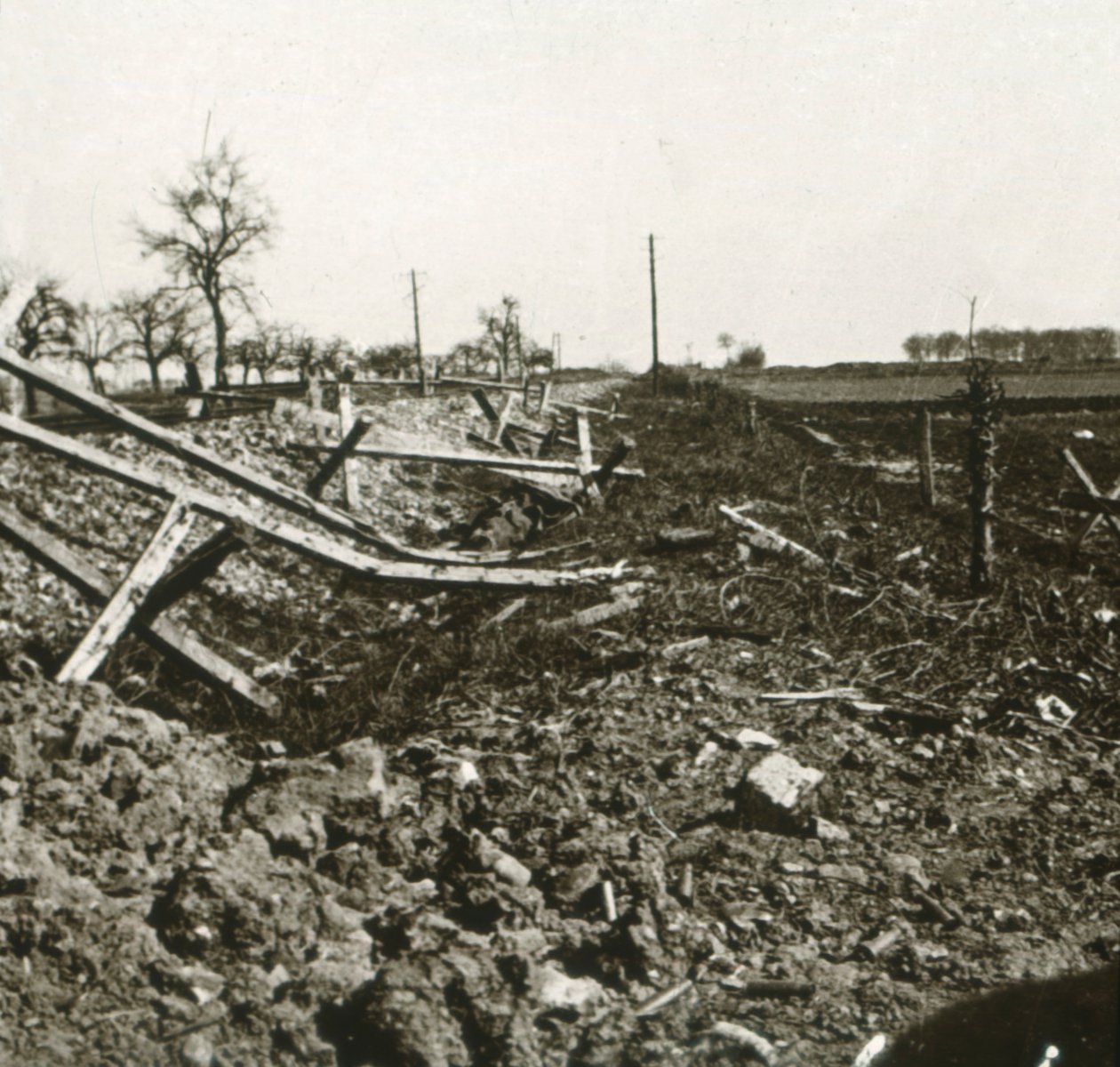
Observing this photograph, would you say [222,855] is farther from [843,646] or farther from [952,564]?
[952,564]

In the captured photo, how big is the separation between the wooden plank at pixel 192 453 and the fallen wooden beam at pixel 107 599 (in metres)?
0.75

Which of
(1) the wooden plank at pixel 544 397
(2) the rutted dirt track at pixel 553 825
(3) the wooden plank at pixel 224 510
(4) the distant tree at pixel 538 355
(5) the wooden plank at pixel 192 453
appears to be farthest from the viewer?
(4) the distant tree at pixel 538 355

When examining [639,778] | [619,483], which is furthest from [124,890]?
[619,483]

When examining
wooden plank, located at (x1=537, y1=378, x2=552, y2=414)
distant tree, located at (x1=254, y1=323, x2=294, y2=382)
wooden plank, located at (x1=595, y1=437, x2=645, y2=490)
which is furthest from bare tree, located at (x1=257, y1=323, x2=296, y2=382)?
wooden plank, located at (x1=595, y1=437, x2=645, y2=490)

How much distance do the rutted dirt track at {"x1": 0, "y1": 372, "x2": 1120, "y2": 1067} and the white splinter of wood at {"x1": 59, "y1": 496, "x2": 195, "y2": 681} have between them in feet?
0.88

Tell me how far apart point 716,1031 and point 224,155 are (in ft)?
133

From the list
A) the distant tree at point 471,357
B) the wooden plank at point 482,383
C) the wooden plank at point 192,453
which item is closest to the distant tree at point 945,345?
the wooden plank at point 482,383

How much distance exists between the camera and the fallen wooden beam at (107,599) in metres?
4.55

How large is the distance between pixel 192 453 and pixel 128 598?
1.24 meters

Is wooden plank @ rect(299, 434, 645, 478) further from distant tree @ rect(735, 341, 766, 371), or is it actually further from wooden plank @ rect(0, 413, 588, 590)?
distant tree @ rect(735, 341, 766, 371)

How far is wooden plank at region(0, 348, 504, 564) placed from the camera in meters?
4.93

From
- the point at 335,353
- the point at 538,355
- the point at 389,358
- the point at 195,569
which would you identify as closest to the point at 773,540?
the point at 195,569

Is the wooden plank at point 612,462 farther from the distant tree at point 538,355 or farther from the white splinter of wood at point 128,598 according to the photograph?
the distant tree at point 538,355

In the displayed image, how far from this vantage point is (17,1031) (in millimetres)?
2406
